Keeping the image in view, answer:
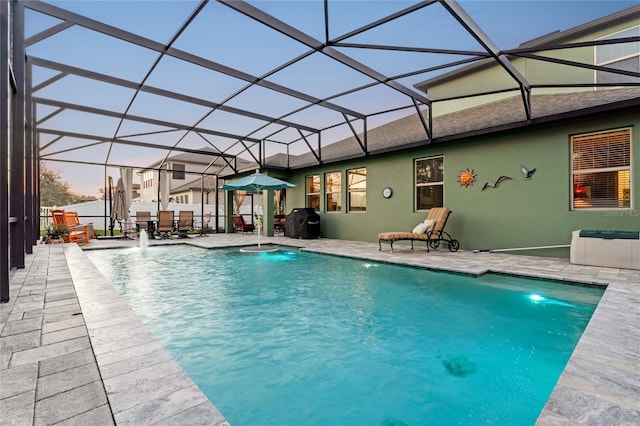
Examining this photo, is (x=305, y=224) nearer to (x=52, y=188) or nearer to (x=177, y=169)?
(x=177, y=169)

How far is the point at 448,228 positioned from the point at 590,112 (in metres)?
3.67

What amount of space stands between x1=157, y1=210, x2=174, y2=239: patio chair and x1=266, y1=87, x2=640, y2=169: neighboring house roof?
14.6ft

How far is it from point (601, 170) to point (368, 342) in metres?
6.34

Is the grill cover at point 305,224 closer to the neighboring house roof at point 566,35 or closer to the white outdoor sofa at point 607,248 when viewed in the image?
the neighboring house roof at point 566,35

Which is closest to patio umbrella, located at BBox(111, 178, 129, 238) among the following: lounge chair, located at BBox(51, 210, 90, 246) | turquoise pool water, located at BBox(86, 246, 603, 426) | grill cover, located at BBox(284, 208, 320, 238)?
lounge chair, located at BBox(51, 210, 90, 246)

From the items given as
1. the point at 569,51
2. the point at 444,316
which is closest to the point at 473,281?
the point at 444,316

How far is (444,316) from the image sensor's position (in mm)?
3250

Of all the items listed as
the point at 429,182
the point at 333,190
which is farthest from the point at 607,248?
the point at 333,190

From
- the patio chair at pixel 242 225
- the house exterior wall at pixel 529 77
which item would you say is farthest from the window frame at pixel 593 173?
the patio chair at pixel 242 225

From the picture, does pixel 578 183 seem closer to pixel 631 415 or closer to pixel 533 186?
pixel 533 186

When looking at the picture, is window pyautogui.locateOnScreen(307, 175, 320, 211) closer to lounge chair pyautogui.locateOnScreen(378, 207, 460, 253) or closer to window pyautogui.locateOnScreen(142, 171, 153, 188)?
lounge chair pyautogui.locateOnScreen(378, 207, 460, 253)

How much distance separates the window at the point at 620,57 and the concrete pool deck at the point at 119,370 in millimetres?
5959

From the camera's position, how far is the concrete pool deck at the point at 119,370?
128cm

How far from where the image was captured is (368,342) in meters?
2.62
